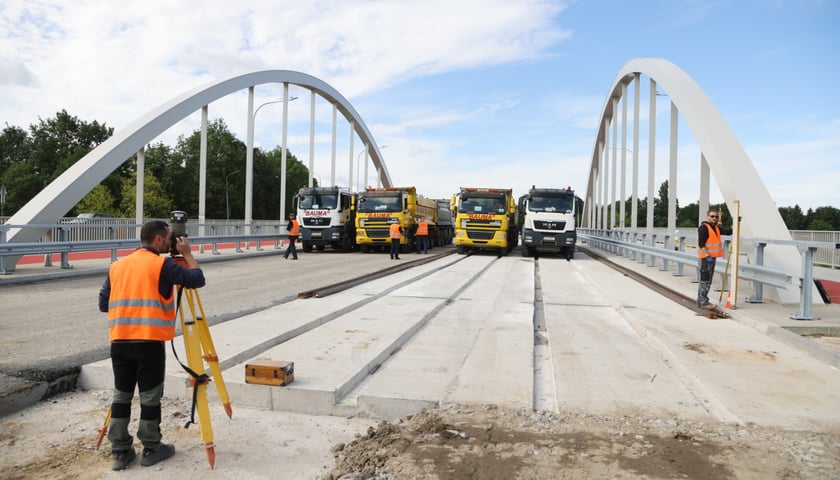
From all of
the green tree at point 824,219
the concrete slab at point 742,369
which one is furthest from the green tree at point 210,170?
the green tree at point 824,219

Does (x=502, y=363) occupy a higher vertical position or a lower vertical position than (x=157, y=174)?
lower

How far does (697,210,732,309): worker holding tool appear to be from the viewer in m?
9.50

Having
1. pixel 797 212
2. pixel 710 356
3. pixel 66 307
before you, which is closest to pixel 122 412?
pixel 710 356

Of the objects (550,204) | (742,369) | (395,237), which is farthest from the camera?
(550,204)

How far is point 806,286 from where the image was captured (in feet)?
25.5

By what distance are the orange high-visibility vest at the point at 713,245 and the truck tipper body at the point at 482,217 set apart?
13.7 m

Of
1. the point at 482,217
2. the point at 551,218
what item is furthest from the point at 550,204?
the point at 482,217

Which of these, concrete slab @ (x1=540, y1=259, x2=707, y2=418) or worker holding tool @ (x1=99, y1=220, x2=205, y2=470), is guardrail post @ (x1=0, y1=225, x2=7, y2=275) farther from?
concrete slab @ (x1=540, y1=259, x2=707, y2=418)

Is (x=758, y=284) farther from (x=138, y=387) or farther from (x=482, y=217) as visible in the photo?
(x=482, y=217)

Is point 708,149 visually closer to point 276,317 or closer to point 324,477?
point 276,317

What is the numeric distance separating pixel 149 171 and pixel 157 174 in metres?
10.1

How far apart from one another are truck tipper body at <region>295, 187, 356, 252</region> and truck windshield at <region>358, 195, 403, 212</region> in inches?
38.6

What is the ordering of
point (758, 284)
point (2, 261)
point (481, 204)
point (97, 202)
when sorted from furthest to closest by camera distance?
point (97, 202) → point (481, 204) → point (2, 261) → point (758, 284)

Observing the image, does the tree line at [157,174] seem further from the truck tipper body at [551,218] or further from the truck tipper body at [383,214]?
the truck tipper body at [551,218]
